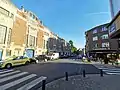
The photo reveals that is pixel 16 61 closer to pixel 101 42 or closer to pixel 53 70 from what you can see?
pixel 53 70

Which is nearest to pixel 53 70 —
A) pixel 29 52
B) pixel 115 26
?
pixel 115 26

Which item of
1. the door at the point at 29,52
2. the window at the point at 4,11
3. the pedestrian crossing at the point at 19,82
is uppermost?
the window at the point at 4,11

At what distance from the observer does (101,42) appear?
44469 mm

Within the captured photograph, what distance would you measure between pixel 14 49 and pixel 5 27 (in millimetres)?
5300

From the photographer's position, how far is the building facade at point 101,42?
40.0 metres

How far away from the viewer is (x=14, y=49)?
93.2 ft

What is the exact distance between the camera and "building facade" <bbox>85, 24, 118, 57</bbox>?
4003 centimetres

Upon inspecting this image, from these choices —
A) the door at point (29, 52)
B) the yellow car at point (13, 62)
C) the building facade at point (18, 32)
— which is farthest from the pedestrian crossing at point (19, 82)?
the door at point (29, 52)

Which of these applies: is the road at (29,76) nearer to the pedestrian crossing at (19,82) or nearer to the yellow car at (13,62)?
the pedestrian crossing at (19,82)

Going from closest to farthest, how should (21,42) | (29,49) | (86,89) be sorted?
(86,89)
(21,42)
(29,49)

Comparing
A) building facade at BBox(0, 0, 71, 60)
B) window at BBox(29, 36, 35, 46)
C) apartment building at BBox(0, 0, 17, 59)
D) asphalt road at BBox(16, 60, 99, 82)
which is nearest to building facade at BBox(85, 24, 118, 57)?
building facade at BBox(0, 0, 71, 60)

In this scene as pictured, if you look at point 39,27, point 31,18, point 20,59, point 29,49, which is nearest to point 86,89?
point 20,59

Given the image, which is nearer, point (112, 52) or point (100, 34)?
point (112, 52)

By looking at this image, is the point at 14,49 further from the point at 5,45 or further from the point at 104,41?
the point at 104,41
